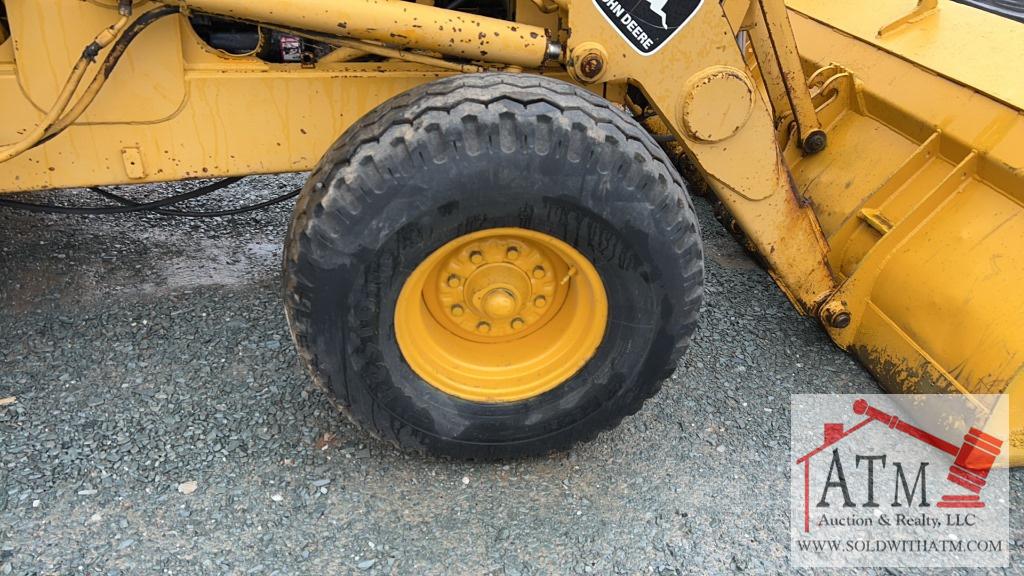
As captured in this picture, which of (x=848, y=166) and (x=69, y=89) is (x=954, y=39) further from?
(x=69, y=89)

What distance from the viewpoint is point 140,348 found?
3.12 meters

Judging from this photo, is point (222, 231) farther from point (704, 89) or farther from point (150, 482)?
point (704, 89)

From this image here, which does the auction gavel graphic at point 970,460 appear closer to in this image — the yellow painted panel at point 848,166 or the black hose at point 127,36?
the yellow painted panel at point 848,166

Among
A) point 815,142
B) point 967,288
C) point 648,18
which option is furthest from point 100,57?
point 967,288

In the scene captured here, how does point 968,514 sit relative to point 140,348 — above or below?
above

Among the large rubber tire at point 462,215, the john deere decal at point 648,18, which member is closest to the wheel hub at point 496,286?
the large rubber tire at point 462,215

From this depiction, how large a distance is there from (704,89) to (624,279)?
661 mm

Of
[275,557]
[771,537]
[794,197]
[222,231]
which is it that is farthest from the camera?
[222,231]

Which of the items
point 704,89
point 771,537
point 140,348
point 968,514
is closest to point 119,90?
point 140,348

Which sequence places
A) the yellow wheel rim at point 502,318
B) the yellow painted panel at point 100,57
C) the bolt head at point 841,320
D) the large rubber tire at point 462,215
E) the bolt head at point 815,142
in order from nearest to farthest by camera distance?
the large rubber tire at point 462,215 → the yellow painted panel at point 100,57 → the yellow wheel rim at point 502,318 → the bolt head at point 841,320 → the bolt head at point 815,142

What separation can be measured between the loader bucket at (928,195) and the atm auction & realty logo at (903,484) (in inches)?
3.3

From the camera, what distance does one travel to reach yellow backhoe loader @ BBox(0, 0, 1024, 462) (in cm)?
224

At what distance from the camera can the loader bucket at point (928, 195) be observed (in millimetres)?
2771

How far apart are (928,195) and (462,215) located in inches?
71.8
